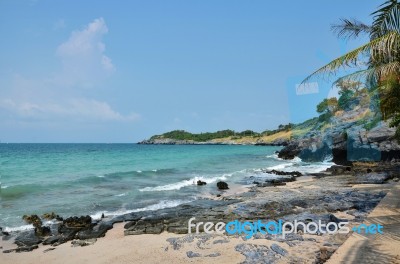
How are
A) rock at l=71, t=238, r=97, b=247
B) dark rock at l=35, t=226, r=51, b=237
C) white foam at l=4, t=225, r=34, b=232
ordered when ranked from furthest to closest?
white foam at l=4, t=225, r=34, b=232
dark rock at l=35, t=226, r=51, b=237
rock at l=71, t=238, r=97, b=247

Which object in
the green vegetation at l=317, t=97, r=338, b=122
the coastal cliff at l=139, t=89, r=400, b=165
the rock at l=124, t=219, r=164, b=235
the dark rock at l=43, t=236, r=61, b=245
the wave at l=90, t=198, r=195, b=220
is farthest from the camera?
the green vegetation at l=317, t=97, r=338, b=122

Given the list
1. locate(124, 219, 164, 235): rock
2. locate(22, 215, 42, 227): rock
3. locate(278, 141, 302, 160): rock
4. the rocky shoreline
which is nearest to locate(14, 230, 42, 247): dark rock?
the rocky shoreline

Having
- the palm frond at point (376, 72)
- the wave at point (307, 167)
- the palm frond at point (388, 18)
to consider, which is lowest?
the wave at point (307, 167)

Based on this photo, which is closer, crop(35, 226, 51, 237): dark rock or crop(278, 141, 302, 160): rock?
crop(35, 226, 51, 237): dark rock

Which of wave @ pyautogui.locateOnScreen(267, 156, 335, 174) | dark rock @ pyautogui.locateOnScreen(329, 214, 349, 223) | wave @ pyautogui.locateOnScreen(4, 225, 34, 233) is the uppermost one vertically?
dark rock @ pyautogui.locateOnScreen(329, 214, 349, 223)

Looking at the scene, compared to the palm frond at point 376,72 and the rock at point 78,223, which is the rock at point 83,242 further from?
the palm frond at point 376,72

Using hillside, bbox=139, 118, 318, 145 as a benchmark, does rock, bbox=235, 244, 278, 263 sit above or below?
below

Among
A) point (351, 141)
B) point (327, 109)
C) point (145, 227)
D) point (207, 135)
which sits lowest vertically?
point (145, 227)

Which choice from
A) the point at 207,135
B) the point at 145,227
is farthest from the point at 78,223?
the point at 207,135

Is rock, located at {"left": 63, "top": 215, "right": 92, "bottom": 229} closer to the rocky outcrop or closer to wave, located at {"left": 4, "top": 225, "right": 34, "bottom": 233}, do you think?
wave, located at {"left": 4, "top": 225, "right": 34, "bottom": 233}

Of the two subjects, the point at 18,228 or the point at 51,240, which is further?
the point at 18,228

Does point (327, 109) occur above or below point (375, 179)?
above

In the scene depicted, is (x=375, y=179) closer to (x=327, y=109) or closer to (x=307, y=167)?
(x=307, y=167)

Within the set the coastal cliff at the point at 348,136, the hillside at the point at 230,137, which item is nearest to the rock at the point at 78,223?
the coastal cliff at the point at 348,136
